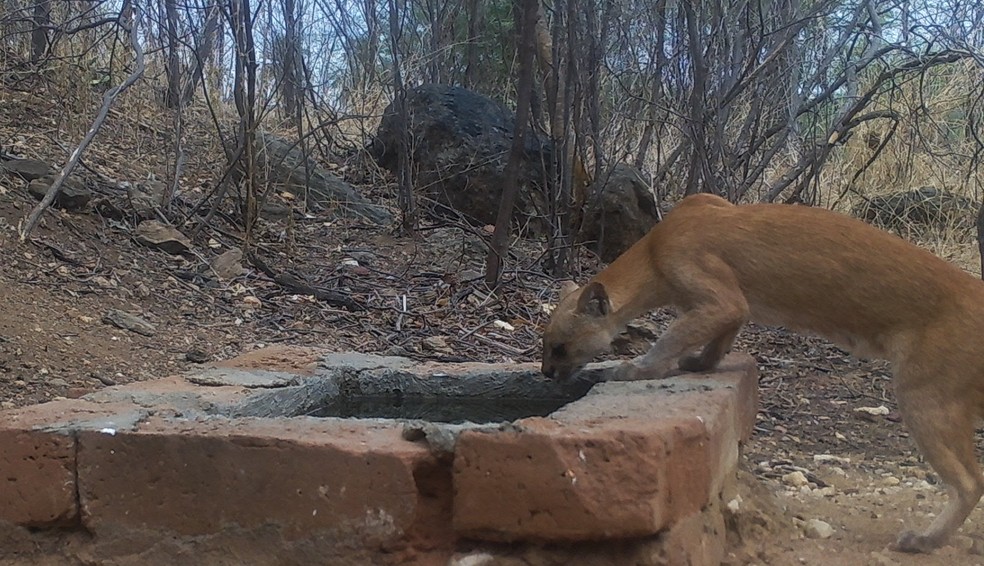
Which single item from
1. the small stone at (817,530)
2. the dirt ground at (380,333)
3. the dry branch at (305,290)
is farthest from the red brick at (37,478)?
the dry branch at (305,290)

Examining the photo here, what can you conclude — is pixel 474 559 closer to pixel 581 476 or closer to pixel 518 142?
pixel 581 476

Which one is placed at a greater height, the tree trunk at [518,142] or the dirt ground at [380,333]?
the tree trunk at [518,142]

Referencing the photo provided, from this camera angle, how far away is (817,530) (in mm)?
4188

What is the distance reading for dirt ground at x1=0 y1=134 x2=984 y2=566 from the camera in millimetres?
5070

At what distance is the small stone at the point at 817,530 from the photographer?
4.16 m

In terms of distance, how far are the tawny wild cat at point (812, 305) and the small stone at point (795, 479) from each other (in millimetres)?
971

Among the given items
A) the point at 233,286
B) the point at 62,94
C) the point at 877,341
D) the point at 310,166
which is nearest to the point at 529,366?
the point at 877,341

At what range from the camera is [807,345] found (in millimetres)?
7926

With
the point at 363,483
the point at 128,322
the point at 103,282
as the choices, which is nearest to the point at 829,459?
the point at 363,483

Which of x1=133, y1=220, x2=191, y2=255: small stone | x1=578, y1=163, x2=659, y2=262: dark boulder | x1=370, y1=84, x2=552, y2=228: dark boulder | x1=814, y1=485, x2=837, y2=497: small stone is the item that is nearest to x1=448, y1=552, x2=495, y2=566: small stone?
x1=814, y1=485, x2=837, y2=497: small stone

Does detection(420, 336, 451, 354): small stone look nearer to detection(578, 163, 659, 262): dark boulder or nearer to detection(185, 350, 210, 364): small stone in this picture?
detection(185, 350, 210, 364): small stone

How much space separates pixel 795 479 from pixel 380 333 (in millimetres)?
3209

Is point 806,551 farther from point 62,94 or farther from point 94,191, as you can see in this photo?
point 62,94

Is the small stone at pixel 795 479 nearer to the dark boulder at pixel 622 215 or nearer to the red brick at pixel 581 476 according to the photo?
the red brick at pixel 581 476
